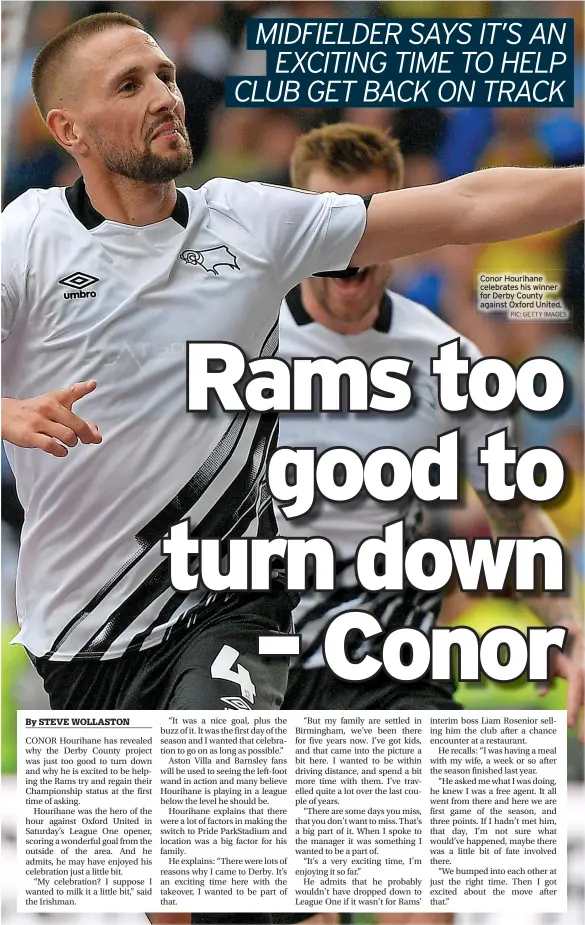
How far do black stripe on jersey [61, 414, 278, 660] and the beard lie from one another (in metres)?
0.59

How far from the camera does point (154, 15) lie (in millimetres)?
2021

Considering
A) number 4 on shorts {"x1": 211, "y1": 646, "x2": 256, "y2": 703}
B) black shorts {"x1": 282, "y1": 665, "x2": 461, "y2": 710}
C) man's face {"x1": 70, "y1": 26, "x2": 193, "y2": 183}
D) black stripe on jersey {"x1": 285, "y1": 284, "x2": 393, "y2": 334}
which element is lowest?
black shorts {"x1": 282, "y1": 665, "x2": 461, "y2": 710}

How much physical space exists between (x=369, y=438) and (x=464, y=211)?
54 centimetres

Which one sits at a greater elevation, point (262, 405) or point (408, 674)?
point (262, 405)

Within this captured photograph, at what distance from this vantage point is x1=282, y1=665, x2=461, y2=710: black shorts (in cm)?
199

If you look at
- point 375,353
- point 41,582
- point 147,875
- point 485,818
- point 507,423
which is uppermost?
point 375,353

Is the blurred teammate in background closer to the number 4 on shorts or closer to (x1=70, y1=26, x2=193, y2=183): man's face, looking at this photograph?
the number 4 on shorts

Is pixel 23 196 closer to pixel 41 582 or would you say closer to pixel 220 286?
pixel 220 286

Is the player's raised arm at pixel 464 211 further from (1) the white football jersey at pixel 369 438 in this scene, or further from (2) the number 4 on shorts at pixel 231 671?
(2) the number 4 on shorts at pixel 231 671

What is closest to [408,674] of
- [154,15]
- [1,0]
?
[154,15]

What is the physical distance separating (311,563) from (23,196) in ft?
3.51

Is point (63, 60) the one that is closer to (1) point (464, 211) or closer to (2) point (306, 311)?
(2) point (306, 311)

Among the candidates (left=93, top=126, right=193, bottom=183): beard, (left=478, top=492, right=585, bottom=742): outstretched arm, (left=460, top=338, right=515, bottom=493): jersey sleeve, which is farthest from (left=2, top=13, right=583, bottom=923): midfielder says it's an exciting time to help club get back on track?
(left=478, top=492, right=585, bottom=742): outstretched arm

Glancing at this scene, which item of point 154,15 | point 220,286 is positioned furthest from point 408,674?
point 154,15
